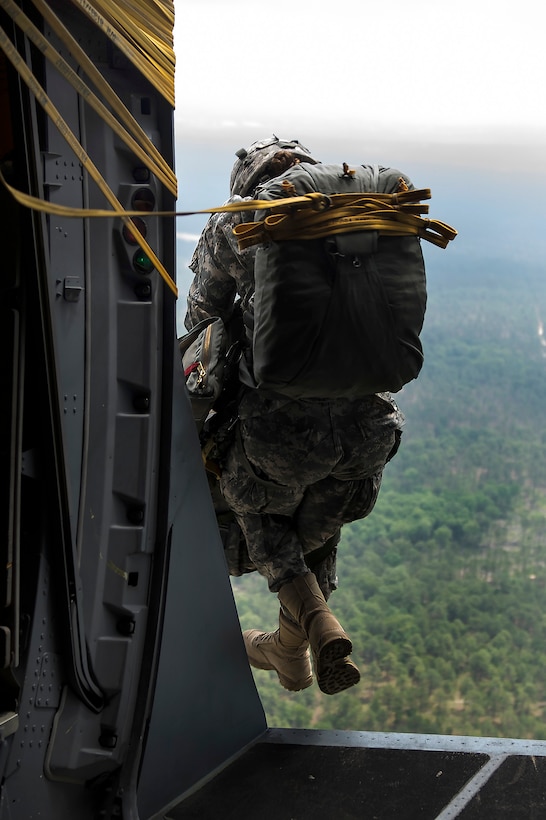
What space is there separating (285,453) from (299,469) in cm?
6

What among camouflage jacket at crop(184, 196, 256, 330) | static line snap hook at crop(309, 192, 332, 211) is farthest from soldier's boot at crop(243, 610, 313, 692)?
static line snap hook at crop(309, 192, 332, 211)

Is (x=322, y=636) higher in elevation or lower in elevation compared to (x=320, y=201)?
lower

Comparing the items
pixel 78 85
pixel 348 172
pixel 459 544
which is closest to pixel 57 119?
pixel 78 85

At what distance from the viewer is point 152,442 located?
6.61ft

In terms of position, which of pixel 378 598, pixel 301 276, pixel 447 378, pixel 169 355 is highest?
pixel 301 276

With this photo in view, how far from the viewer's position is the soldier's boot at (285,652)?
3.09 m

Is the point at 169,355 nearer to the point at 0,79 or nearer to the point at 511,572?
the point at 0,79

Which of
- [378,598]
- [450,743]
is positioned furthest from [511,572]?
[450,743]

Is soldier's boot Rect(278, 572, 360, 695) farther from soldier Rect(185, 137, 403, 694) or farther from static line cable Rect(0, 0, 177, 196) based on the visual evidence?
static line cable Rect(0, 0, 177, 196)

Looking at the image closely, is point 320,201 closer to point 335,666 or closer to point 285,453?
point 285,453

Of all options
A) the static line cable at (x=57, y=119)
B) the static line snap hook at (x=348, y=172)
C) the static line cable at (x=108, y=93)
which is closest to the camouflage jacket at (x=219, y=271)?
the static line snap hook at (x=348, y=172)

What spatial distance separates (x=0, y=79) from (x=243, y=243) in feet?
2.06

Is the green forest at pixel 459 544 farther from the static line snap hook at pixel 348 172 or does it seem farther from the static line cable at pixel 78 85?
the static line cable at pixel 78 85

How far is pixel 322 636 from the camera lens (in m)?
2.64
